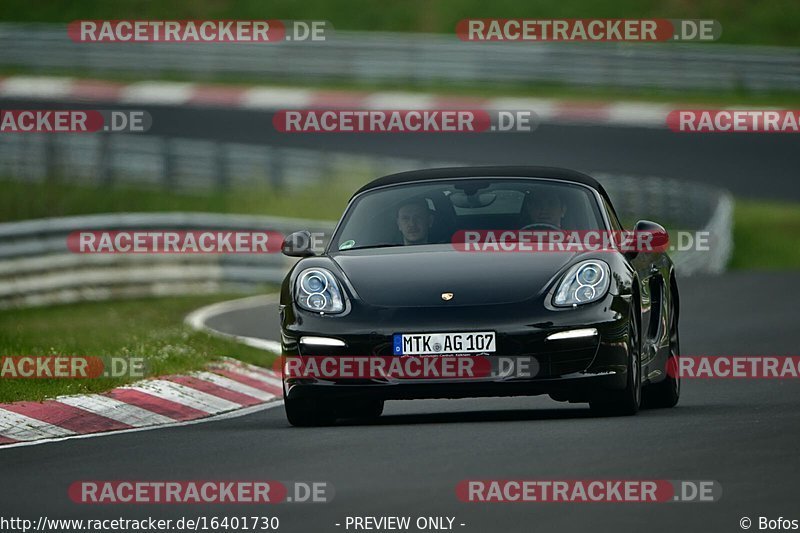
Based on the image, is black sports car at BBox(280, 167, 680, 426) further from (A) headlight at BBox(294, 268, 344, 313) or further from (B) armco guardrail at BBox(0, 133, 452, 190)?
(B) armco guardrail at BBox(0, 133, 452, 190)

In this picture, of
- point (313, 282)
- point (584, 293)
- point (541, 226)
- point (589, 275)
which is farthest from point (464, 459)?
point (541, 226)

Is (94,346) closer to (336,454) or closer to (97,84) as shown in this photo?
(336,454)

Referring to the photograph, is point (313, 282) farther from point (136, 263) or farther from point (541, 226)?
point (136, 263)

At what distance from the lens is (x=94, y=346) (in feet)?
46.9

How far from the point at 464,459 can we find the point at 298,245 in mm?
2637

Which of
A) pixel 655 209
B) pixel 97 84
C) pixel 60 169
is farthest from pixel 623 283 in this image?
pixel 97 84

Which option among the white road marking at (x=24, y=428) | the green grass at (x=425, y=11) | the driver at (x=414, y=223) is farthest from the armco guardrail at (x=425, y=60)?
the white road marking at (x=24, y=428)

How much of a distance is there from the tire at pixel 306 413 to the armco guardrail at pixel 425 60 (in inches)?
1153

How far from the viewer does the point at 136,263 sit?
76.0 ft

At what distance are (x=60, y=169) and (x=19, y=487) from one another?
21.9m

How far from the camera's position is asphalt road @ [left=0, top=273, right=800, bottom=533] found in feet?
22.9

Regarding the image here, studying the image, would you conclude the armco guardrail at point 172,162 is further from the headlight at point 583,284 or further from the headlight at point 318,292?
the headlight at point 583,284

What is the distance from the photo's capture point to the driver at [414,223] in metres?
10.7

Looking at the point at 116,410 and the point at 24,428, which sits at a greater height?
the point at 116,410
